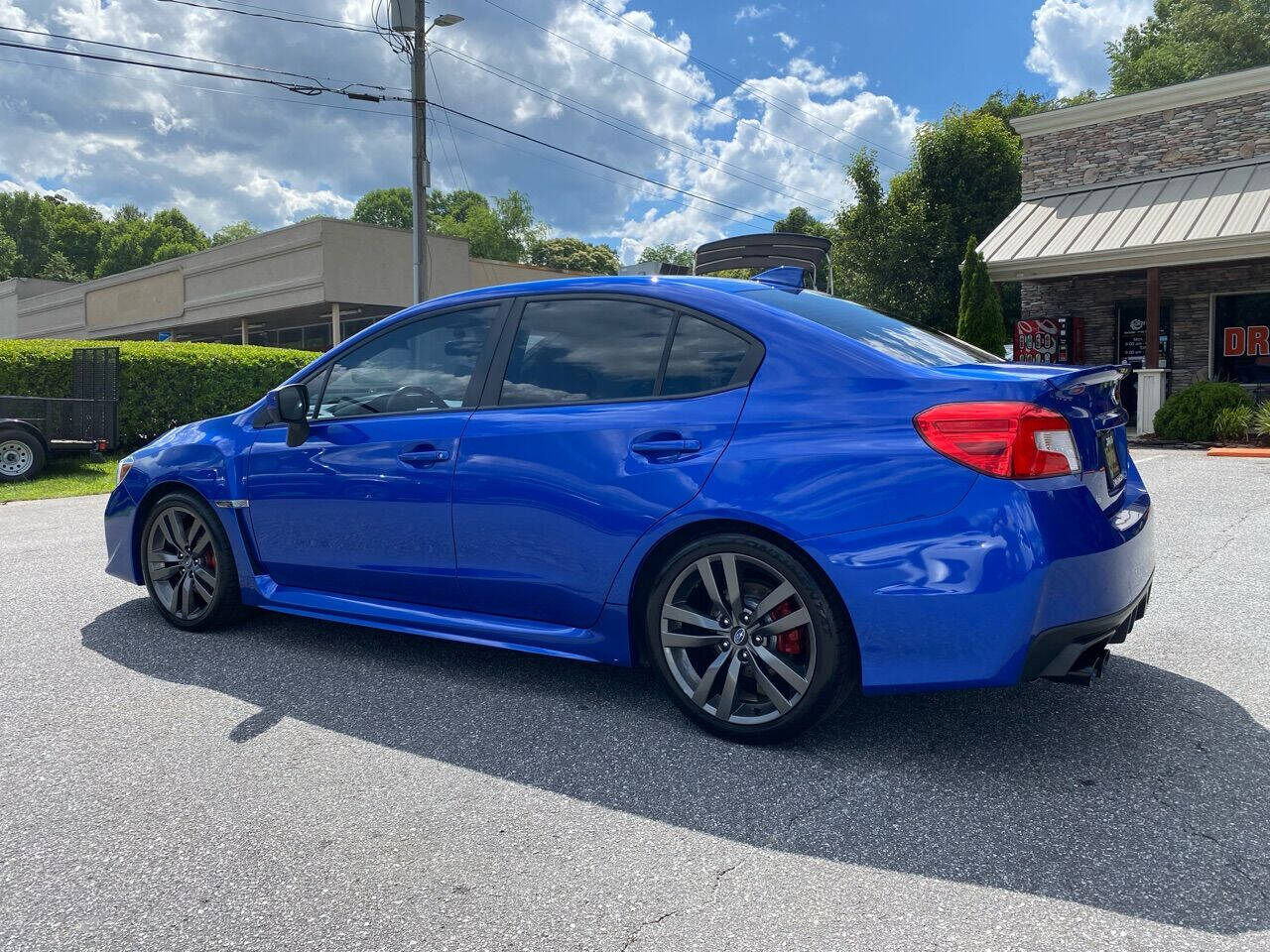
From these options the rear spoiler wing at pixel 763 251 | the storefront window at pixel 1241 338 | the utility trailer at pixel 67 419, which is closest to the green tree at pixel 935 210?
the storefront window at pixel 1241 338

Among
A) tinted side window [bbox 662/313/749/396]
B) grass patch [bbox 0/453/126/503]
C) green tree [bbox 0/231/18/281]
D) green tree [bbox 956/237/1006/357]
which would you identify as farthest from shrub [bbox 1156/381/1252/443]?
green tree [bbox 0/231/18/281]

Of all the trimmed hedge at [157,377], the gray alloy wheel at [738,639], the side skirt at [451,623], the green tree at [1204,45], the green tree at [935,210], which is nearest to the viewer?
the gray alloy wheel at [738,639]

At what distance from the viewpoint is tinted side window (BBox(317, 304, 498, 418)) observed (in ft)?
13.0

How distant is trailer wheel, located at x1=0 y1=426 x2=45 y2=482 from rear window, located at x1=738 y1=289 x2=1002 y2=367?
11.9 m

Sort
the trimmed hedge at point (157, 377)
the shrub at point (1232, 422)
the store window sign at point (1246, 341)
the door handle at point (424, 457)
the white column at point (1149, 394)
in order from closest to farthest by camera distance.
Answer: the door handle at point (424, 457)
the shrub at point (1232, 422)
the trimmed hedge at point (157, 377)
the white column at point (1149, 394)
the store window sign at point (1246, 341)

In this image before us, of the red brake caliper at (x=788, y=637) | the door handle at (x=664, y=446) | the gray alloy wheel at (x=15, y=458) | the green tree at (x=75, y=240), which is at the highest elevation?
the green tree at (x=75, y=240)

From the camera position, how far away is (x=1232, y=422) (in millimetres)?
13922

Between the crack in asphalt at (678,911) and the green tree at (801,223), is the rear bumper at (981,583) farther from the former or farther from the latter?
the green tree at (801,223)

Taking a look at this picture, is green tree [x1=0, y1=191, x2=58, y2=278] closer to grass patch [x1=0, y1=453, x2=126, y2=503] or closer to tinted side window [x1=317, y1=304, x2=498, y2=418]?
grass patch [x1=0, y1=453, x2=126, y2=503]

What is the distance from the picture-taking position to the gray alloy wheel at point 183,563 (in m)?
4.68

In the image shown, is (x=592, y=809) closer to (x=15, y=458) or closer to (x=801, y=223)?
(x=15, y=458)

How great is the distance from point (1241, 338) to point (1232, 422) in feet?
13.4

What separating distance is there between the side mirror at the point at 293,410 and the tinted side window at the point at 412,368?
4.3 inches

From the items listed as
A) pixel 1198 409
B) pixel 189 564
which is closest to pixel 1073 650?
pixel 189 564
